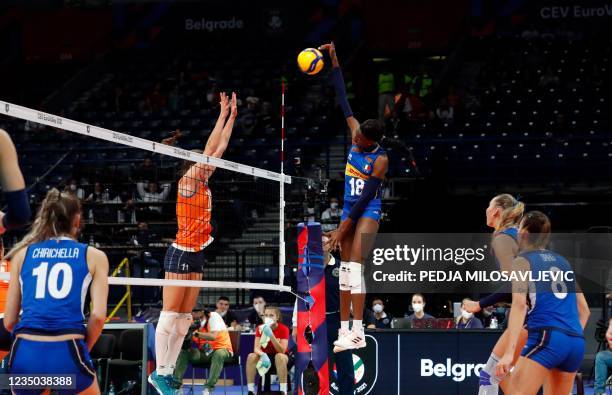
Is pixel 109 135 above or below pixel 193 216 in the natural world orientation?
above

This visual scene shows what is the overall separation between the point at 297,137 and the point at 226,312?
8.66m

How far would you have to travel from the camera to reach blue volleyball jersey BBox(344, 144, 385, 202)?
8.70 meters

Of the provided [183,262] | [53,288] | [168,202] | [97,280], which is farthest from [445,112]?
[53,288]

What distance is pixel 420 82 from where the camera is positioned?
82.5 feet

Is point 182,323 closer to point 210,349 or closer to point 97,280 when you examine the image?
point 97,280

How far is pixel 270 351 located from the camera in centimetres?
1356

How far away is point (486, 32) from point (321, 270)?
20.1 metres

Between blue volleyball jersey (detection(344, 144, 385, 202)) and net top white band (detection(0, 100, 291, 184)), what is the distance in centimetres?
110

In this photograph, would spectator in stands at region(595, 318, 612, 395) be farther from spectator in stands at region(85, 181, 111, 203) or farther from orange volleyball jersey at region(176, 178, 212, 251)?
spectator in stands at region(85, 181, 111, 203)

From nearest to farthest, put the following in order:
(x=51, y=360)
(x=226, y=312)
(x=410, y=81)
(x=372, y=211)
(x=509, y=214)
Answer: (x=51, y=360) < (x=509, y=214) < (x=372, y=211) < (x=226, y=312) < (x=410, y=81)

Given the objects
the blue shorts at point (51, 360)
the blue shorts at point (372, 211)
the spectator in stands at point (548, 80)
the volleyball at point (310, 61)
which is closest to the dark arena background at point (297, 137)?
the spectator in stands at point (548, 80)

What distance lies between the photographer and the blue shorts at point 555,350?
21.7 feet

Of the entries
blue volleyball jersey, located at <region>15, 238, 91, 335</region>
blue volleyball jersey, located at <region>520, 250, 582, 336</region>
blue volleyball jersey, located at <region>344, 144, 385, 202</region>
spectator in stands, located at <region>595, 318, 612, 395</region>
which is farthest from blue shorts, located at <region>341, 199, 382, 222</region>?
spectator in stands, located at <region>595, 318, 612, 395</region>

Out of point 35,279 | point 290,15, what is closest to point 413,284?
point 35,279
